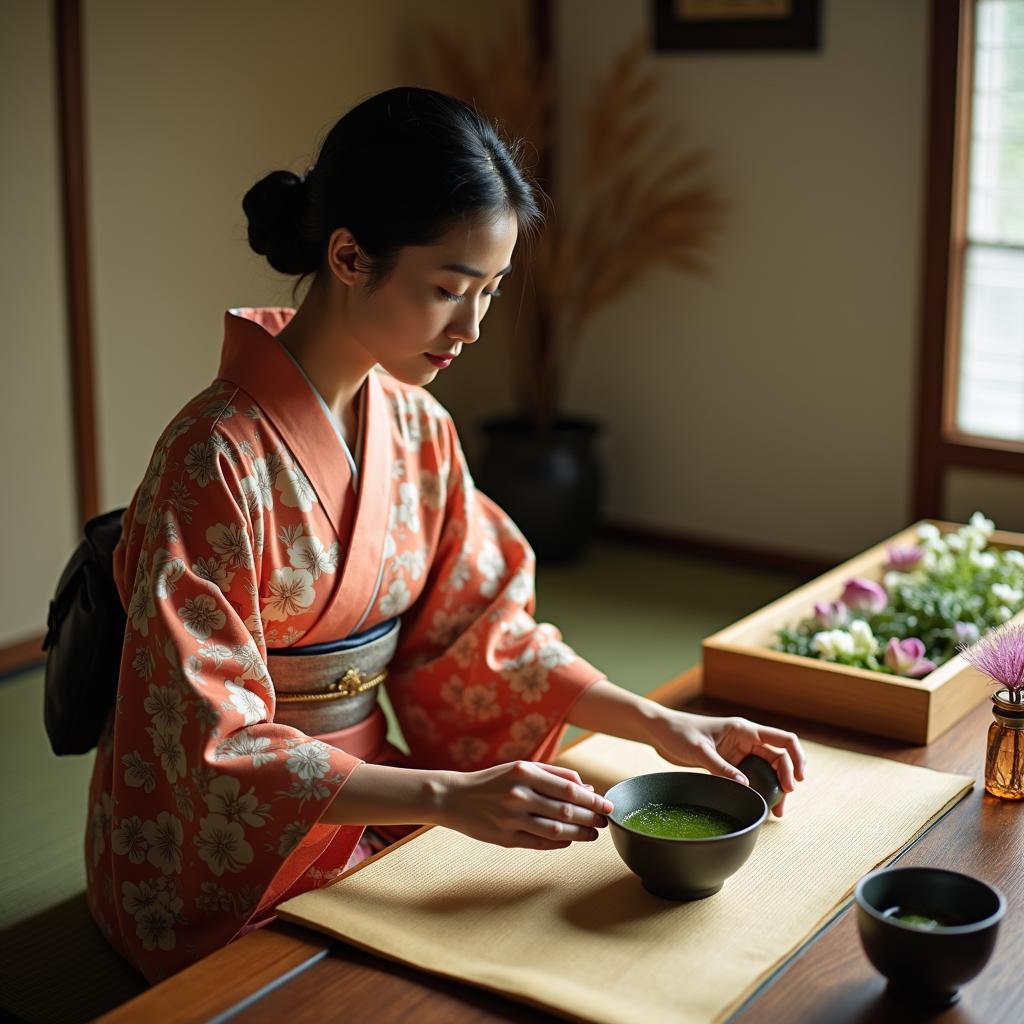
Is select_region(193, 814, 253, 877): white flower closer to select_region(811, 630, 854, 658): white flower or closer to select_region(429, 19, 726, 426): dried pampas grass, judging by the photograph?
select_region(811, 630, 854, 658): white flower

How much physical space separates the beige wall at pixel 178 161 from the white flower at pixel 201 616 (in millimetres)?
2195

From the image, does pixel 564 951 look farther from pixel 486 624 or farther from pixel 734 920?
pixel 486 624

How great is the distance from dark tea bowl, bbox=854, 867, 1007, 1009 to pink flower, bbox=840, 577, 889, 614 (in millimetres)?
921

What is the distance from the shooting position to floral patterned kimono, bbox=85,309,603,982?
60.6 inches

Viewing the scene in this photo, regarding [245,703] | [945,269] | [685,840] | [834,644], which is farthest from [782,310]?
[685,840]

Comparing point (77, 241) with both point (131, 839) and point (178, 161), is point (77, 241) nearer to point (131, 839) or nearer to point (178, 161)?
point (178, 161)

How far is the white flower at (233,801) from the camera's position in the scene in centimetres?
151

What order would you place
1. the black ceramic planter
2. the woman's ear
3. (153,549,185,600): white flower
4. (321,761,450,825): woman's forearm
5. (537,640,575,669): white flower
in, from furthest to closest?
the black ceramic planter < (537,640,575,669): white flower < the woman's ear < (153,549,185,600): white flower < (321,761,450,825): woman's forearm

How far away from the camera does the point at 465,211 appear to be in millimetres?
1653

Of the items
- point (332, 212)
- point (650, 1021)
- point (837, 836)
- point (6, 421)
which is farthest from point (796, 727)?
point (6, 421)

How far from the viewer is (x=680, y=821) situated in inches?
56.5

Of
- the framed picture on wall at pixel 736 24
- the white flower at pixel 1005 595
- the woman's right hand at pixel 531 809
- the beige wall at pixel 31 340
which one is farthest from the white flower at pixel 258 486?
the framed picture on wall at pixel 736 24

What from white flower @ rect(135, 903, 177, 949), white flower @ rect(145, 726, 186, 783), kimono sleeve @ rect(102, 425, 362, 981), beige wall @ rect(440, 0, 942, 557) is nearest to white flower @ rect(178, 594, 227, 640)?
kimono sleeve @ rect(102, 425, 362, 981)

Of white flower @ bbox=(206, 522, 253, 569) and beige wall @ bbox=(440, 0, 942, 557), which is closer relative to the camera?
white flower @ bbox=(206, 522, 253, 569)
